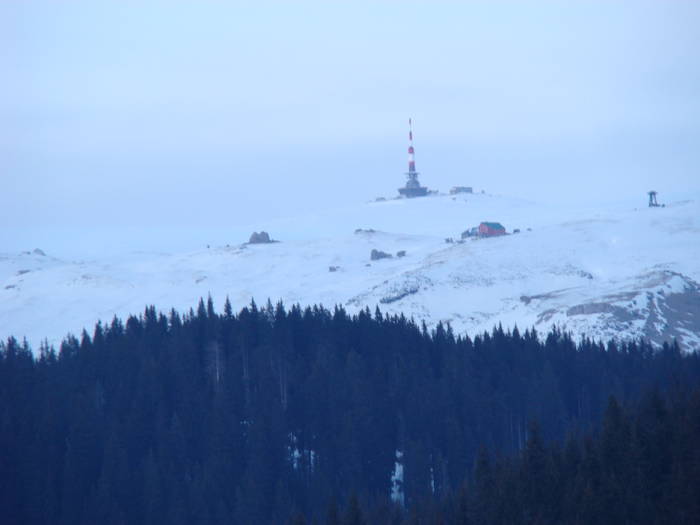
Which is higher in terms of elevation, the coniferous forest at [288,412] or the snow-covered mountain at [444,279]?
the snow-covered mountain at [444,279]

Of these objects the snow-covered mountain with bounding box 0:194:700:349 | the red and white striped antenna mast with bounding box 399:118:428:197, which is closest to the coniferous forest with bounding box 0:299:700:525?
the snow-covered mountain with bounding box 0:194:700:349

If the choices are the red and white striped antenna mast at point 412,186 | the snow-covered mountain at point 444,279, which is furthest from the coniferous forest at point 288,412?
the red and white striped antenna mast at point 412,186

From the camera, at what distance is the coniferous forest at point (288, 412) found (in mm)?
44719

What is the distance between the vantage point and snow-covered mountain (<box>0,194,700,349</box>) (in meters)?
70.0

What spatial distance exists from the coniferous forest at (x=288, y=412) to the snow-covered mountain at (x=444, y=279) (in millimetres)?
8953

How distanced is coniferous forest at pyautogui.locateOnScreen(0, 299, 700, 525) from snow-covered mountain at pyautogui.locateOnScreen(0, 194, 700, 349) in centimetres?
895

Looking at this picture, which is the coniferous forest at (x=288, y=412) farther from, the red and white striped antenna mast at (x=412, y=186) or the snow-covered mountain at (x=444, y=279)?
the red and white striped antenna mast at (x=412, y=186)

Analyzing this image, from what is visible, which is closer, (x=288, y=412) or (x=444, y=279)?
(x=288, y=412)

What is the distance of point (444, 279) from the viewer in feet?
276

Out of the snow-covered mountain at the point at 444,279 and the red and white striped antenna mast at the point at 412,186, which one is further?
the red and white striped antenna mast at the point at 412,186

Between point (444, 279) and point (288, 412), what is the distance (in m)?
34.6

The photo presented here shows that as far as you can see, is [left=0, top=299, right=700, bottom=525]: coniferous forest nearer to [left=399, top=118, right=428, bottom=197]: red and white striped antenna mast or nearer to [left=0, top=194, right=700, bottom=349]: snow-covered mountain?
[left=0, top=194, right=700, bottom=349]: snow-covered mountain

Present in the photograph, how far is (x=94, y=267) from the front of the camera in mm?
107188

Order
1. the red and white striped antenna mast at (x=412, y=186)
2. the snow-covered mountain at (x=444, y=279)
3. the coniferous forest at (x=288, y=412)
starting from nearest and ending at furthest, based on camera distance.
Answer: the coniferous forest at (x=288, y=412) → the snow-covered mountain at (x=444, y=279) → the red and white striped antenna mast at (x=412, y=186)
